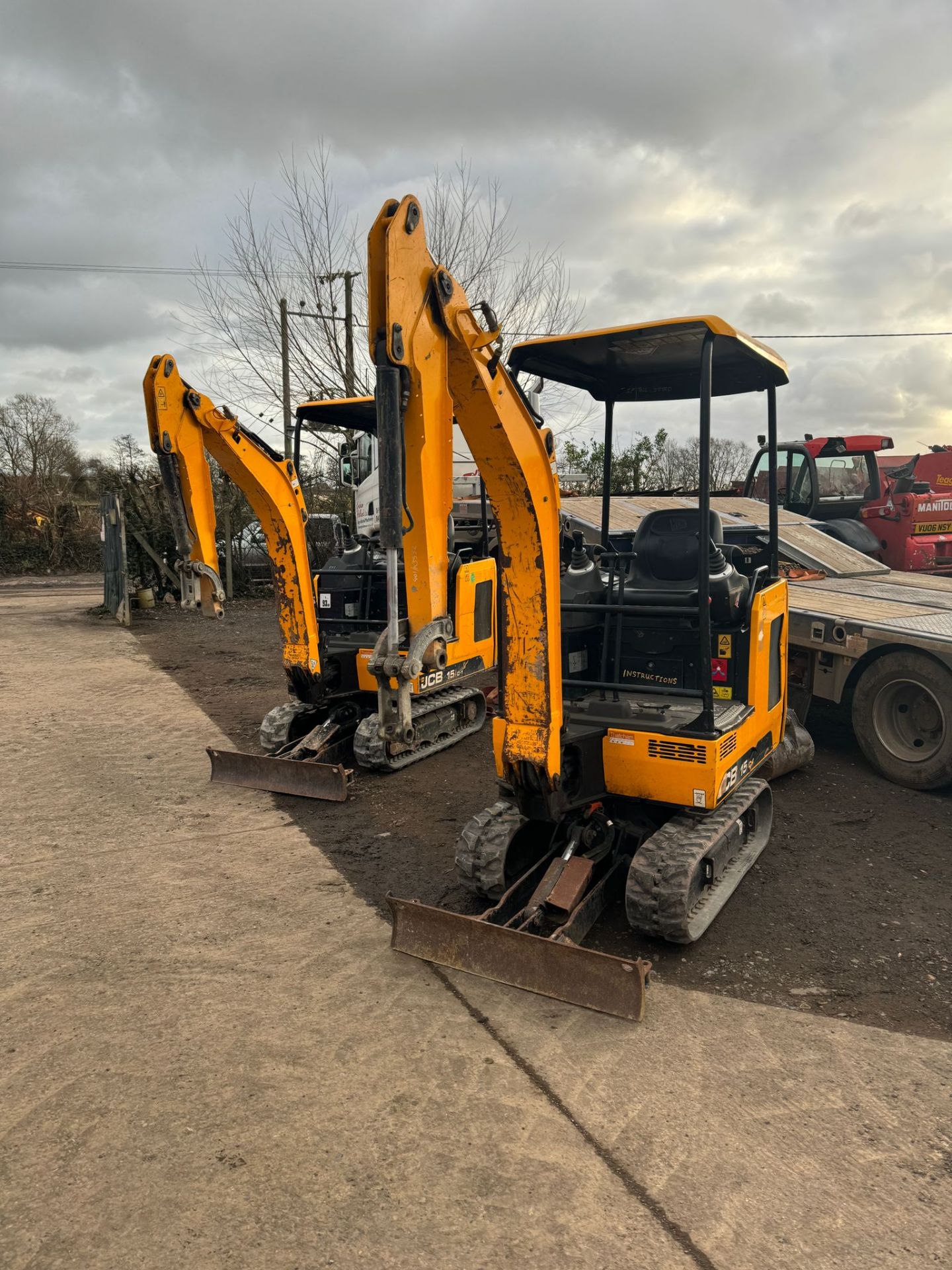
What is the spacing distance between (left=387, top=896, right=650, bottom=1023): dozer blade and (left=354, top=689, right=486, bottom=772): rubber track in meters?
2.28

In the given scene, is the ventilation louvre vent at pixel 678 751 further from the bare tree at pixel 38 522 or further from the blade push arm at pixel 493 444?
the bare tree at pixel 38 522

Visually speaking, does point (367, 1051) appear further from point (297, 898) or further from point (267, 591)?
point (267, 591)

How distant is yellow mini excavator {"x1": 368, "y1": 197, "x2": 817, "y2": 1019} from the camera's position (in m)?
3.40

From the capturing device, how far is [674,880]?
3771mm

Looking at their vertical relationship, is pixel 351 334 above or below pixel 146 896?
above

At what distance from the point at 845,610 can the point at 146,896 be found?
534 centimetres

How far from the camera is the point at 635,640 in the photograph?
16.7ft

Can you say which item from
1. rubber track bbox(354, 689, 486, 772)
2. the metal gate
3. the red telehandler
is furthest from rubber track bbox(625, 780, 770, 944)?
the metal gate

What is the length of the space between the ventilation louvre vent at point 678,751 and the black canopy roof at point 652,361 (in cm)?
184

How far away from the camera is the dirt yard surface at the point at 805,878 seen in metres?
Answer: 3.72

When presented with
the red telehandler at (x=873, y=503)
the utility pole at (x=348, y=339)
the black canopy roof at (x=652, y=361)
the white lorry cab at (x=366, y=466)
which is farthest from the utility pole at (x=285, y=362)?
the black canopy roof at (x=652, y=361)

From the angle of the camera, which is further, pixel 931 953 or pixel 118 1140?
pixel 931 953

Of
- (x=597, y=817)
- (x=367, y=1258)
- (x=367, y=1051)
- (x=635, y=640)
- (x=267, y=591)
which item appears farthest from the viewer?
(x=267, y=591)

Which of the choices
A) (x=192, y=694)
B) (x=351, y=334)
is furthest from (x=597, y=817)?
(x=351, y=334)
